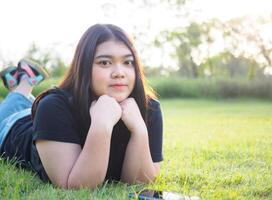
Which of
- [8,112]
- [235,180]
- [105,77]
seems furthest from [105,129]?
[8,112]

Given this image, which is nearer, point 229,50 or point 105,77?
point 105,77

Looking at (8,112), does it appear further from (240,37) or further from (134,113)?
(240,37)

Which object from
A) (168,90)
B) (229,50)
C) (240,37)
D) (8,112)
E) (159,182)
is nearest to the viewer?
(159,182)

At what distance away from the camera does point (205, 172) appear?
2633 mm

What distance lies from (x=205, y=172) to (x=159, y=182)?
0.43 m

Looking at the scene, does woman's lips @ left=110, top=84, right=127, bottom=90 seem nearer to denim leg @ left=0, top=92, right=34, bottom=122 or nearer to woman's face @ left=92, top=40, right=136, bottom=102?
woman's face @ left=92, top=40, right=136, bottom=102

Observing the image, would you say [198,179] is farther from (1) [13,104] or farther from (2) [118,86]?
(1) [13,104]

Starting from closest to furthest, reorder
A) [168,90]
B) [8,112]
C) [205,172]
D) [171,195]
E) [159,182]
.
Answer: [171,195], [159,182], [205,172], [8,112], [168,90]

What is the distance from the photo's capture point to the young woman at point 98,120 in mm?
2002

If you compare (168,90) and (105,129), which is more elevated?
(105,129)

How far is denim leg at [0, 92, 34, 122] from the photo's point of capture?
327 cm

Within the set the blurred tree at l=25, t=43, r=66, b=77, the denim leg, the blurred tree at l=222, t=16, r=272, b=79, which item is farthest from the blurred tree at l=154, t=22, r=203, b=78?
the denim leg

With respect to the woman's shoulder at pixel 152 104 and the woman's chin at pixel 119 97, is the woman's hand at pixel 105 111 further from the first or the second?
the woman's shoulder at pixel 152 104

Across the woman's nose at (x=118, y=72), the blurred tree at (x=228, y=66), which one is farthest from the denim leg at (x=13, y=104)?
the blurred tree at (x=228, y=66)
